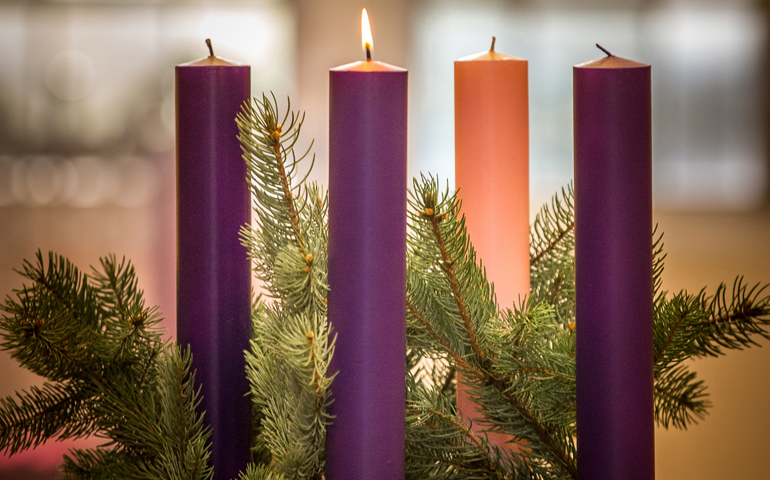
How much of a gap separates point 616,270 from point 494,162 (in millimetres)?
87

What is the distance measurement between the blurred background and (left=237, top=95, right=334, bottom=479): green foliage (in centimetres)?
209

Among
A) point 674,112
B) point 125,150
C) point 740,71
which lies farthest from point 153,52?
point 740,71

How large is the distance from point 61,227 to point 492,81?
273cm

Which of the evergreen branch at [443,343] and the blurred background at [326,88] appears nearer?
the evergreen branch at [443,343]

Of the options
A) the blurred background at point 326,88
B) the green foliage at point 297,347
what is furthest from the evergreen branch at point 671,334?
the blurred background at point 326,88

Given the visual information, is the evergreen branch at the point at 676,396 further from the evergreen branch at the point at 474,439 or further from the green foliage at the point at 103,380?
the green foliage at the point at 103,380

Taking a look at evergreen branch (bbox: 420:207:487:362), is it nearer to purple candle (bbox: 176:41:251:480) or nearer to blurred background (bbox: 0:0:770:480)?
purple candle (bbox: 176:41:251:480)

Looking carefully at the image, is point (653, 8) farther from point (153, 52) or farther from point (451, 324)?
point (451, 324)

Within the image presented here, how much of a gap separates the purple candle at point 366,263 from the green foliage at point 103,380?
6cm

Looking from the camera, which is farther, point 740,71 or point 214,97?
point 740,71

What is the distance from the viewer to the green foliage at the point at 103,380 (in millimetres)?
261

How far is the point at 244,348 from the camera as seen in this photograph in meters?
0.29

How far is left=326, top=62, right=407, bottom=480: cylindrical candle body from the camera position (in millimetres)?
230

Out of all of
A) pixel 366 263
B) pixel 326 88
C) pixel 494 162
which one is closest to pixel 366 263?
pixel 366 263
